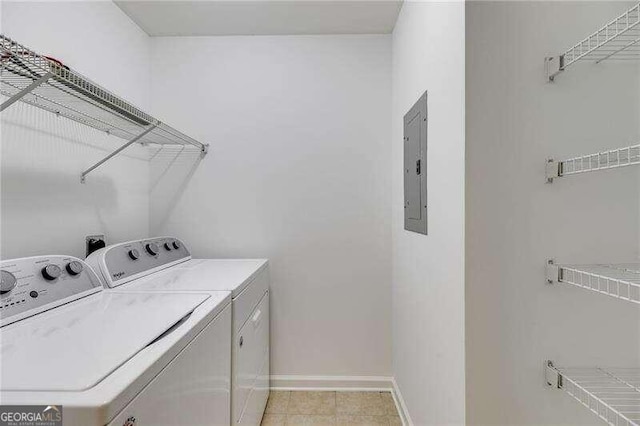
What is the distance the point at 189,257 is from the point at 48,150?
100 cm

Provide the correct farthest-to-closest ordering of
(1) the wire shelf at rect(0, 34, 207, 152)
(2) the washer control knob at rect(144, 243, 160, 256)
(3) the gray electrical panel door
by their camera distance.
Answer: (2) the washer control knob at rect(144, 243, 160, 256)
(3) the gray electrical panel door
(1) the wire shelf at rect(0, 34, 207, 152)

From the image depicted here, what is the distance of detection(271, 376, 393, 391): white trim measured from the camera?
235 cm

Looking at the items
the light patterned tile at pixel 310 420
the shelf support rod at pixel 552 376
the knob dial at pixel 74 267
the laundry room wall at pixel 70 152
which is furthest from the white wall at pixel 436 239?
the laundry room wall at pixel 70 152

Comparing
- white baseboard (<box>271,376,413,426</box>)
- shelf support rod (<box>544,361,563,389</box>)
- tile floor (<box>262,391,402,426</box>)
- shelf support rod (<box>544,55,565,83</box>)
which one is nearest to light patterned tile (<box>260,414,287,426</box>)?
tile floor (<box>262,391,402,426</box>)

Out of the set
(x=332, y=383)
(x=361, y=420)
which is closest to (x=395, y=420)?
(x=361, y=420)

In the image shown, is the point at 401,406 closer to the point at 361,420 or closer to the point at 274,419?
the point at 361,420

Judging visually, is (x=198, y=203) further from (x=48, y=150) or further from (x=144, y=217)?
(x=48, y=150)

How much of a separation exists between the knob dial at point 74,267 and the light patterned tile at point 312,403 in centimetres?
147

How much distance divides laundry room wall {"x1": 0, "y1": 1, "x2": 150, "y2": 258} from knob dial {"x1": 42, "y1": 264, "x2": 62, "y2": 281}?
306 millimetres

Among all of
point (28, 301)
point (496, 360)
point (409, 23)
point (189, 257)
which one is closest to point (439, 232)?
point (496, 360)

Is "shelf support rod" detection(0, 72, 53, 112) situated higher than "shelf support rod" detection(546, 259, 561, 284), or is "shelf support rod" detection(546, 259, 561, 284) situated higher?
Result: "shelf support rod" detection(0, 72, 53, 112)

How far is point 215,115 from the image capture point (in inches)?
94.3

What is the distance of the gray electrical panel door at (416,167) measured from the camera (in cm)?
160
